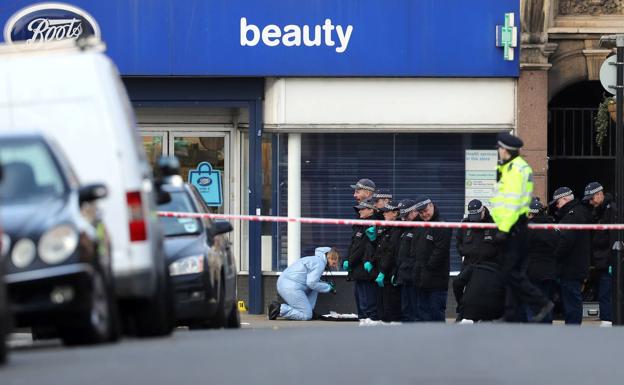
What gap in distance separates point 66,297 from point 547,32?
1662 cm

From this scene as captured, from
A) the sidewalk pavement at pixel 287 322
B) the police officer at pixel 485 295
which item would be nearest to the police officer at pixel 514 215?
the police officer at pixel 485 295

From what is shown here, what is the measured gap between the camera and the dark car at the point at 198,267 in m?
15.1

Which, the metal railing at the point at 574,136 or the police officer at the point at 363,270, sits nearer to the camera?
the police officer at the point at 363,270

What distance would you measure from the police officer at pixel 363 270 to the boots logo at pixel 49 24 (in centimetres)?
568

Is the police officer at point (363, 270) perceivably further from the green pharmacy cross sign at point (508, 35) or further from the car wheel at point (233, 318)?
the green pharmacy cross sign at point (508, 35)

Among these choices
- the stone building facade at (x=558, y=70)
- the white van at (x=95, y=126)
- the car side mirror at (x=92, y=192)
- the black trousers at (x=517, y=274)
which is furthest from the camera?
the stone building facade at (x=558, y=70)

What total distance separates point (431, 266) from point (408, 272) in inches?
18.1

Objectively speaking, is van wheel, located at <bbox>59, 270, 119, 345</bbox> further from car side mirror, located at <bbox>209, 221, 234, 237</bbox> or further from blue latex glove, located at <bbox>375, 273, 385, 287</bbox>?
blue latex glove, located at <bbox>375, 273, 385, 287</bbox>

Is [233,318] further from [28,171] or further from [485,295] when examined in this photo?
[28,171]

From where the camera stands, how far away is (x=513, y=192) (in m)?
16.2

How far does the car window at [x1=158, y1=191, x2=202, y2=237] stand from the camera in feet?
53.2

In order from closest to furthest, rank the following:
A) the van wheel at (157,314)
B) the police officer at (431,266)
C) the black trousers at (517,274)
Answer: the van wheel at (157,314) → the black trousers at (517,274) → the police officer at (431,266)

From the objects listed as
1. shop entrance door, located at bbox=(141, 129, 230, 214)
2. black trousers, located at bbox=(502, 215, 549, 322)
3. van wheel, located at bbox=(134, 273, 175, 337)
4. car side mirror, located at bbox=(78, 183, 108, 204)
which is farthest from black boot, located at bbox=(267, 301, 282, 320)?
→ car side mirror, located at bbox=(78, 183, 108, 204)

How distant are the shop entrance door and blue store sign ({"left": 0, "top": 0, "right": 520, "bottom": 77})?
3.53 ft
